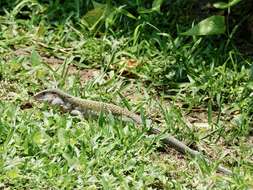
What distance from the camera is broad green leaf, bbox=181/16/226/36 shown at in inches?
261

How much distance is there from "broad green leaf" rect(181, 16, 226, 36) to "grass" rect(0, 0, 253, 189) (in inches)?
7.9

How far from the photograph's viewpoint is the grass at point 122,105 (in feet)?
16.7

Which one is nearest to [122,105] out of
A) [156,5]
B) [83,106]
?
[83,106]

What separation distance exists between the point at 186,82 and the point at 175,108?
54 centimetres

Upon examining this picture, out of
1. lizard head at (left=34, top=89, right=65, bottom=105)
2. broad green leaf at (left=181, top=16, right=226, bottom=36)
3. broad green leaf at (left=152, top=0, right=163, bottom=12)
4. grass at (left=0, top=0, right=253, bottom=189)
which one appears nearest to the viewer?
grass at (left=0, top=0, right=253, bottom=189)

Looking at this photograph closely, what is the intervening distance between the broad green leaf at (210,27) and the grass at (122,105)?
0.20 m

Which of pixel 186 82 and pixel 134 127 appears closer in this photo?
pixel 134 127

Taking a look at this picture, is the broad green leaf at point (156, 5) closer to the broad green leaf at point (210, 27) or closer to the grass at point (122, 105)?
the grass at point (122, 105)

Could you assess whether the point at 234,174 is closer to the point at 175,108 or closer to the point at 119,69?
the point at 175,108

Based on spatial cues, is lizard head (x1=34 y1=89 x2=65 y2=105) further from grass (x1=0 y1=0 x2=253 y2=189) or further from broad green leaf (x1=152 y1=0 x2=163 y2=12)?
broad green leaf (x1=152 y1=0 x2=163 y2=12)

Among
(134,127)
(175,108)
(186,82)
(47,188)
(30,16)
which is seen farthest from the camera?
(30,16)

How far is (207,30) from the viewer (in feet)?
21.8

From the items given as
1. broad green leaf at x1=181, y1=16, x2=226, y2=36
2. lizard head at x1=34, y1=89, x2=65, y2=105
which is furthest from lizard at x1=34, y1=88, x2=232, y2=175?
broad green leaf at x1=181, y1=16, x2=226, y2=36

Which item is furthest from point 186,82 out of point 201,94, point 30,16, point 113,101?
point 30,16
